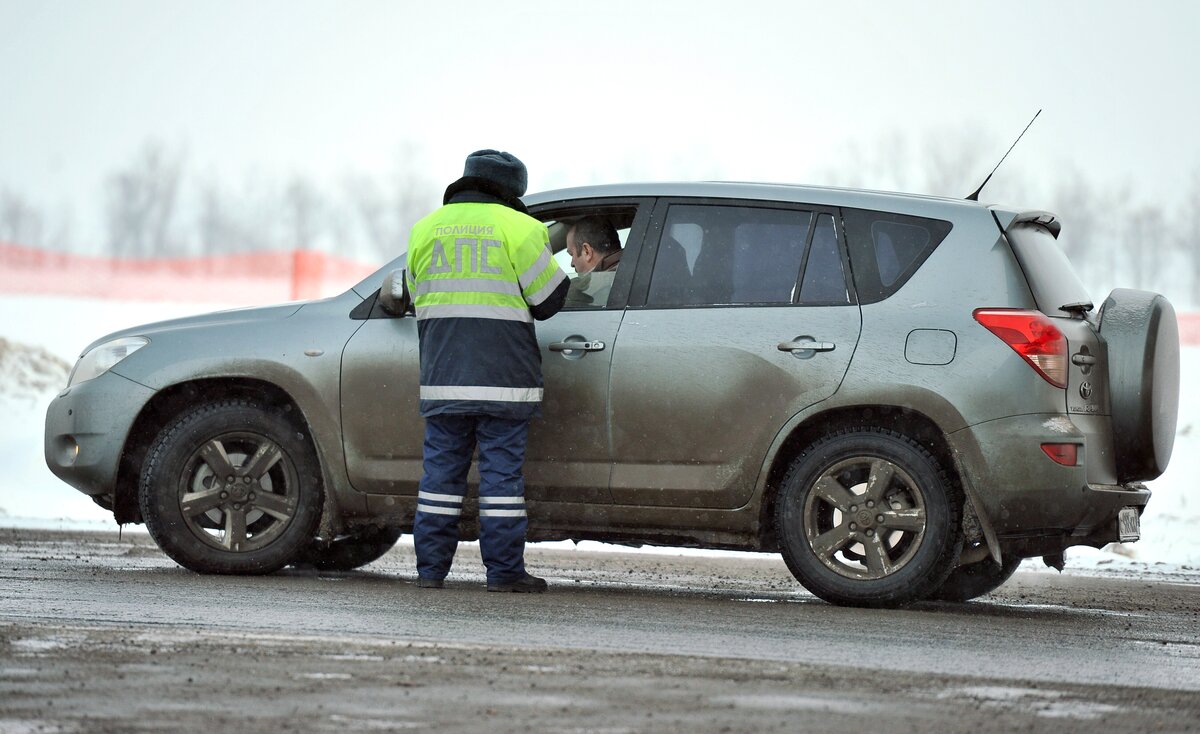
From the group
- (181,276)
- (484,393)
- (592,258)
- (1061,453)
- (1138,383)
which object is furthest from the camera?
(181,276)

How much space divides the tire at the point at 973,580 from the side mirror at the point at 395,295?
262cm

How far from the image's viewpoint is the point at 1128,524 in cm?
686

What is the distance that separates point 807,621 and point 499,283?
1.87m

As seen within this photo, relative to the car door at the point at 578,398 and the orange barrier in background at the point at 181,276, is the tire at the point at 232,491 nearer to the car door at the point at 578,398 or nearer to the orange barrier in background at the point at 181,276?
the car door at the point at 578,398

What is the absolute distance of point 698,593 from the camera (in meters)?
7.96

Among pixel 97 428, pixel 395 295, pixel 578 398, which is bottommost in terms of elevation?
pixel 97 428

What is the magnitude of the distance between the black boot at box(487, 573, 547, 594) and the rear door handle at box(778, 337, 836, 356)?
4.71 ft

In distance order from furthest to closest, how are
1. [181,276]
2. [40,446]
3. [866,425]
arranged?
[181,276] → [40,446] → [866,425]

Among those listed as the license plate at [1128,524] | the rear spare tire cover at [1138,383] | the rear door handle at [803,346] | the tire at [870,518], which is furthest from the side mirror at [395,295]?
the license plate at [1128,524]

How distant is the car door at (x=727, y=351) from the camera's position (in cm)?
692

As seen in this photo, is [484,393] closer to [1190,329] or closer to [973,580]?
[973,580]

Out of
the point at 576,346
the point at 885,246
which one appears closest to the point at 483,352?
the point at 576,346

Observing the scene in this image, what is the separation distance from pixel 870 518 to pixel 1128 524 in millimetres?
1000

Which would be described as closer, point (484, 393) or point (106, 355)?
point (484, 393)
